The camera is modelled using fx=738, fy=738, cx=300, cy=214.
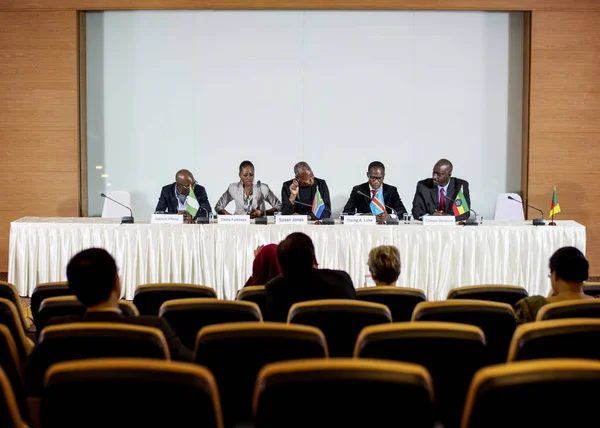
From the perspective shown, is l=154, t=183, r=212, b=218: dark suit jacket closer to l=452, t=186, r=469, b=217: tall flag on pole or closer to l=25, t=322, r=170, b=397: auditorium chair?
l=452, t=186, r=469, b=217: tall flag on pole

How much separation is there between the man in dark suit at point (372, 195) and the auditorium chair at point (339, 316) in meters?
4.31

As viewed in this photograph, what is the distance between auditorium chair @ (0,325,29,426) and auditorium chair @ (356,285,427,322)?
152 centimetres

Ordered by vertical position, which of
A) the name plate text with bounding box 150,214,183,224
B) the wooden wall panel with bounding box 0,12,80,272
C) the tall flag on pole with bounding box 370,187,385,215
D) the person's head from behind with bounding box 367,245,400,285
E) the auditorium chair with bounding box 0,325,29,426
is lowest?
the auditorium chair with bounding box 0,325,29,426

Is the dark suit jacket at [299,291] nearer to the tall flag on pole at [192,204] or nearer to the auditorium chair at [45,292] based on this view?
the auditorium chair at [45,292]

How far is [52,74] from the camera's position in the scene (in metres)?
8.29

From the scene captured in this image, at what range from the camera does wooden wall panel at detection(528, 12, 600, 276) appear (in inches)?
321

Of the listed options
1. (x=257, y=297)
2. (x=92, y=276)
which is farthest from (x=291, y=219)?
(x=92, y=276)

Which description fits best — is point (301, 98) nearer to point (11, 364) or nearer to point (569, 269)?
point (569, 269)

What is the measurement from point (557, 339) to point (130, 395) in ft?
4.00

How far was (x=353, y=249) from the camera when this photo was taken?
19.6 ft

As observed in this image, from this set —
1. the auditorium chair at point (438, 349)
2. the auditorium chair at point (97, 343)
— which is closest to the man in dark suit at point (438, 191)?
the auditorium chair at point (438, 349)

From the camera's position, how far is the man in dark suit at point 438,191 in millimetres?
6988

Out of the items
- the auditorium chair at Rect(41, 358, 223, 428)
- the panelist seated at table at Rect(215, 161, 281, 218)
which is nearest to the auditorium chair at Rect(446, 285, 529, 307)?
the auditorium chair at Rect(41, 358, 223, 428)

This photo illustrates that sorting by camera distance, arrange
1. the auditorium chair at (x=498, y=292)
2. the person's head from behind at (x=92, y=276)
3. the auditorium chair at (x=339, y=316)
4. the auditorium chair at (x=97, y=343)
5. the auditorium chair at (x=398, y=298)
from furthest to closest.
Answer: the auditorium chair at (x=498, y=292), the auditorium chair at (x=398, y=298), the auditorium chair at (x=339, y=316), the person's head from behind at (x=92, y=276), the auditorium chair at (x=97, y=343)
